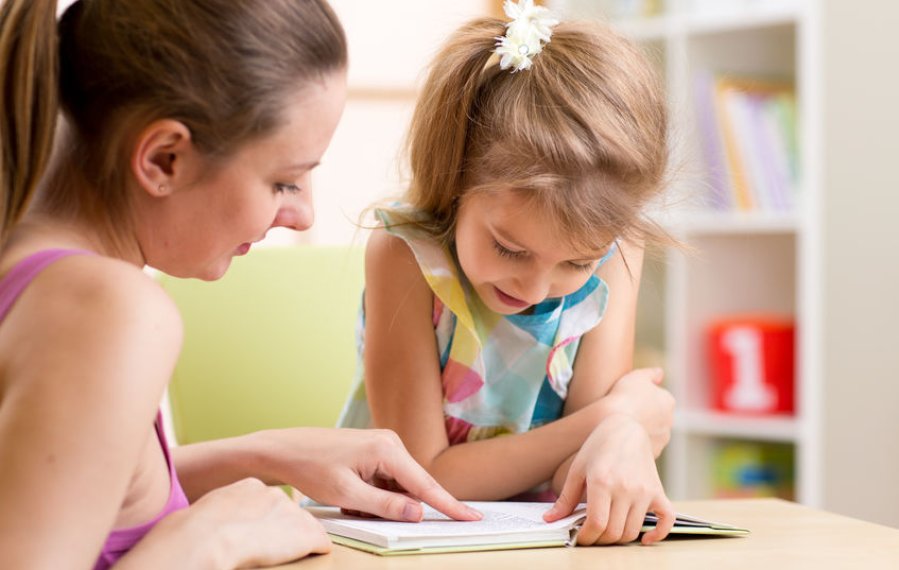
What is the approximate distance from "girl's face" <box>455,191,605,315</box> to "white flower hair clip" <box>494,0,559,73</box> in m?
0.14

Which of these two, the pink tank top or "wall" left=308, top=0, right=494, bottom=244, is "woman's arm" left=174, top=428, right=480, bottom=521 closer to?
the pink tank top

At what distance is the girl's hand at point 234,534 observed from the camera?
31.9 inches

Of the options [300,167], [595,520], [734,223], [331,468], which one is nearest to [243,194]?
[300,167]

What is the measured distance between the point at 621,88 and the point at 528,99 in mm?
95

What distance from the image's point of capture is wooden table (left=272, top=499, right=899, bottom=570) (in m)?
0.89

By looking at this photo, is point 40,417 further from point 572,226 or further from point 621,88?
point 621,88

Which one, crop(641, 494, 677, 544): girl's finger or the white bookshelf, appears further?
the white bookshelf

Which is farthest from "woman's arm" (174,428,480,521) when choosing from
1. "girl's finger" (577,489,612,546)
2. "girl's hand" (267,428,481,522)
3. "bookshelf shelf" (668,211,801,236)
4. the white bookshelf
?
the white bookshelf

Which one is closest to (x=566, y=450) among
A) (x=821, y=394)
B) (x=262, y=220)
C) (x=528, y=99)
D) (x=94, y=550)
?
(x=528, y=99)

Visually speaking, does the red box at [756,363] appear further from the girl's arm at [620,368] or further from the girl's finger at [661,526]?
the girl's finger at [661,526]

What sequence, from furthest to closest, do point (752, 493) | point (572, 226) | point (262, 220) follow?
point (752, 493), point (572, 226), point (262, 220)

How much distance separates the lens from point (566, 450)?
1.25 meters

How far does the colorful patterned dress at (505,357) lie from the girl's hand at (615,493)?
0.27 metres

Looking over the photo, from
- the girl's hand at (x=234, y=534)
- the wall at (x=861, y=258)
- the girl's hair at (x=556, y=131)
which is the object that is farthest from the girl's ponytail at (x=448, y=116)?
the wall at (x=861, y=258)
